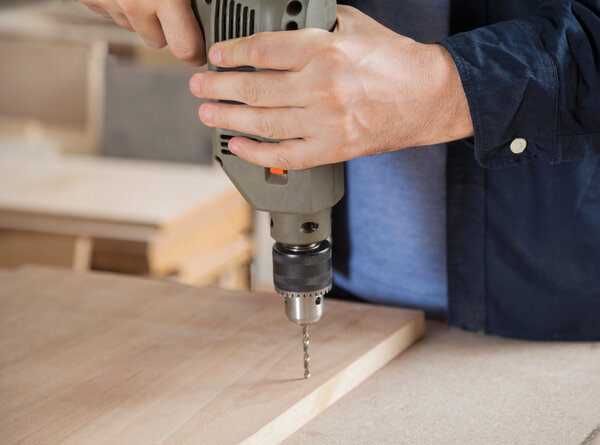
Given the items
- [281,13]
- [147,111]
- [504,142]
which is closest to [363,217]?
[504,142]

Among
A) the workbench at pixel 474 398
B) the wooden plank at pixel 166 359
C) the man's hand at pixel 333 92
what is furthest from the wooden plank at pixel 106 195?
the man's hand at pixel 333 92

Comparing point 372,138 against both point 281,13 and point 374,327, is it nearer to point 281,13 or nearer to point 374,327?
point 281,13

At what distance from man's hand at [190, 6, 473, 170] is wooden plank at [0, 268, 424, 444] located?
260 millimetres

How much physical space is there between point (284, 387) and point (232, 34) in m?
0.38

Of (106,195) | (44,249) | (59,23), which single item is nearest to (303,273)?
(106,195)

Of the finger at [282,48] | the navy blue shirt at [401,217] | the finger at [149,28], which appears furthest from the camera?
the navy blue shirt at [401,217]

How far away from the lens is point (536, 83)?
0.87 meters

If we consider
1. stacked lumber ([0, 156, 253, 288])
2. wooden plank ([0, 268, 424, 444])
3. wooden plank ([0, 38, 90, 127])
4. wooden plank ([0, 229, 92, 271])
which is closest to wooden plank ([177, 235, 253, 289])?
stacked lumber ([0, 156, 253, 288])

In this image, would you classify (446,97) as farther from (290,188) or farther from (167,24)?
(167,24)

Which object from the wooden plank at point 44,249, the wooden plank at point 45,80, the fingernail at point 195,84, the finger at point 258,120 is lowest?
the wooden plank at point 44,249

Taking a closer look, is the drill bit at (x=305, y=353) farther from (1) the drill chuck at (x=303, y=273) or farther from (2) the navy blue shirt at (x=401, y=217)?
(2) the navy blue shirt at (x=401, y=217)

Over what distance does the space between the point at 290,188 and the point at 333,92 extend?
0.11m

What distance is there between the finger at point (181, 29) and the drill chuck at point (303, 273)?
24 cm

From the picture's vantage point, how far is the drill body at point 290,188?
824 mm
